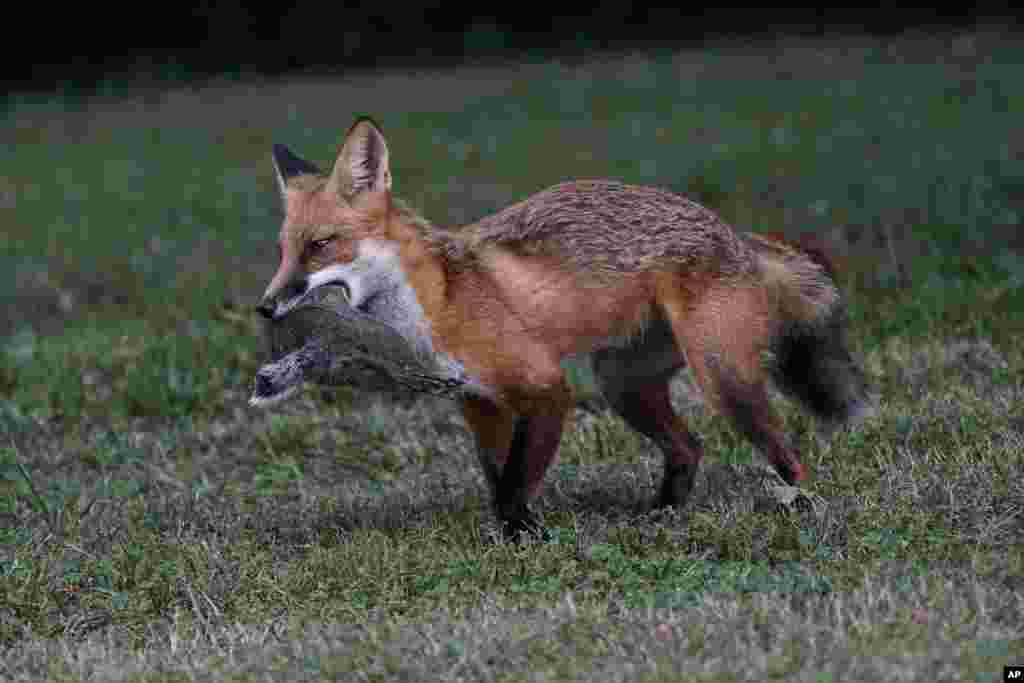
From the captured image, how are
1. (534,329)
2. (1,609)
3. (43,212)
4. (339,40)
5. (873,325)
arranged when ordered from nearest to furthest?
(1,609) < (534,329) < (873,325) < (43,212) < (339,40)

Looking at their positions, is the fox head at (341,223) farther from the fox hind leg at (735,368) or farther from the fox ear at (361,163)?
the fox hind leg at (735,368)

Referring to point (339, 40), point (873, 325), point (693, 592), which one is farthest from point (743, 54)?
point (693, 592)

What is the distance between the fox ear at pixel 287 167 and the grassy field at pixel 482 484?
148cm

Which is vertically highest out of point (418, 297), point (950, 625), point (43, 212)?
point (418, 297)

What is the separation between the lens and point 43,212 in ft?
54.9

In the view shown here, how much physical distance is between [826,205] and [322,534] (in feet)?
25.9

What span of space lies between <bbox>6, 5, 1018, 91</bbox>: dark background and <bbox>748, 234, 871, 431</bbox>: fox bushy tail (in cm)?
2122

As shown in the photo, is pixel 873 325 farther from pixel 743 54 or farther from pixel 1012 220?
pixel 743 54

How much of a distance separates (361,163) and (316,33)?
24241mm

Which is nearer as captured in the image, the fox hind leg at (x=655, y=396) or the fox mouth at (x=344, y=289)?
the fox mouth at (x=344, y=289)

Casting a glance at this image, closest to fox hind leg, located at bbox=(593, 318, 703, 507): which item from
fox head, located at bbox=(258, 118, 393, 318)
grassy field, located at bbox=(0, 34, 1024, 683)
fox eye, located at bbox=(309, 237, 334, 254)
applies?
grassy field, located at bbox=(0, 34, 1024, 683)

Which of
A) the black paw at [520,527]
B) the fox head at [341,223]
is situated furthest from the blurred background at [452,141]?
the black paw at [520,527]

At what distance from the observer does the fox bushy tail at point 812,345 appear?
6273mm

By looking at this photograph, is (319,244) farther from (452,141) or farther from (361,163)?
(452,141)
